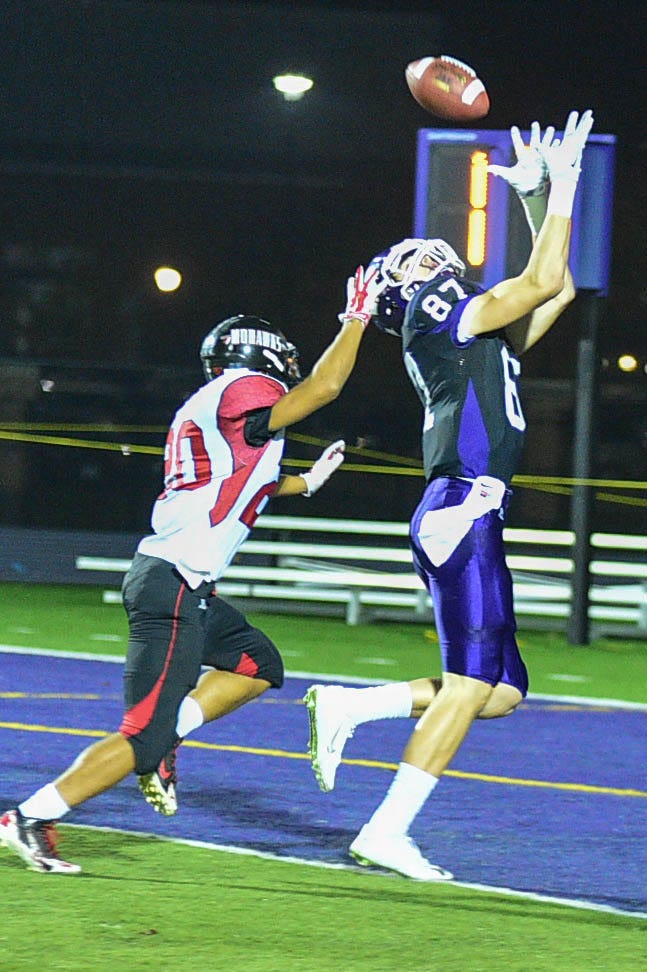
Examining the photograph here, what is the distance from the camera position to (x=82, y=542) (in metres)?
19.8

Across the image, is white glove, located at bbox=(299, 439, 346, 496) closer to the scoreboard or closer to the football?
the football

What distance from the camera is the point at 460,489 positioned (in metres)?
5.49

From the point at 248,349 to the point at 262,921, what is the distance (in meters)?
1.90

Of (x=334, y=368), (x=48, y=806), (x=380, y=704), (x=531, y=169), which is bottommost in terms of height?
(x=48, y=806)

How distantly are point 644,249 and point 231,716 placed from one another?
15.3 meters

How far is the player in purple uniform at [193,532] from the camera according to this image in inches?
208

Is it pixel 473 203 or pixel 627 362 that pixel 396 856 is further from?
pixel 627 362

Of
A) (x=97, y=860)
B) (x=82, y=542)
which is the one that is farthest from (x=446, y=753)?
(x=82, y=542)

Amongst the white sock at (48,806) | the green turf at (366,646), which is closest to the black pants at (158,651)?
the white sock at (48,806)

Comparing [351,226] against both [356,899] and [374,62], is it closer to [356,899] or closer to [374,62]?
[374,62]

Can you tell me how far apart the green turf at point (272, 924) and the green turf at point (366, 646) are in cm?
557

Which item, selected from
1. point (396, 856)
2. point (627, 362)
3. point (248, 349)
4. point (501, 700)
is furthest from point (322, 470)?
point (627, 362)

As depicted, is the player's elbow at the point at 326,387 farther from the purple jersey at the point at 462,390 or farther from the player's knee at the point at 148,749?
the player's knee at the point at 148,749

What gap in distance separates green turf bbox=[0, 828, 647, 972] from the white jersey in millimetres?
948
